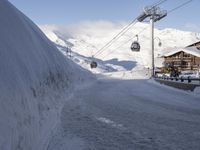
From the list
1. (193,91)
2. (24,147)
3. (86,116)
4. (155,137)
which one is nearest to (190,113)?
(86,116)

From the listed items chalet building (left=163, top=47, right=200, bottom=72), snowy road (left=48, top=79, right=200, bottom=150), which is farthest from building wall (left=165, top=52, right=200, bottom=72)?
snowy road (left=48, top=79, right=200, bottom=150)

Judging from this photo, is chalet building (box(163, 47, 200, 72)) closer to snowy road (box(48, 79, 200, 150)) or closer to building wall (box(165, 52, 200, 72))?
building wall (box(165, 52, 200, 72))

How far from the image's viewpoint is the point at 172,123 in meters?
11.3

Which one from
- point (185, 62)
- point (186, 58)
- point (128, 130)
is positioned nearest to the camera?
point (128, 130)

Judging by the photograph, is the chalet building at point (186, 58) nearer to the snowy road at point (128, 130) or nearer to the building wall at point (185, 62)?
the building wall at point (185, 62)

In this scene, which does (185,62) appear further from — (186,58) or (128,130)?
(128,130)

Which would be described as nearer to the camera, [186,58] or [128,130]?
[128,130]

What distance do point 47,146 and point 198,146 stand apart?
11.8ft

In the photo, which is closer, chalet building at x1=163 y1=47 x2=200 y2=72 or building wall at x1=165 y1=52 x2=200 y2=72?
chalet building at x1=163 y1=47 x2=200 y2=72

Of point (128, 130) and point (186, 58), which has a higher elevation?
point (186, 58)

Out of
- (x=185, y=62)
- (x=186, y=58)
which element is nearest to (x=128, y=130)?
(x=185, y=62)

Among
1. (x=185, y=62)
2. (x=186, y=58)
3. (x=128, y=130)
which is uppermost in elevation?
(x=186, y=58)

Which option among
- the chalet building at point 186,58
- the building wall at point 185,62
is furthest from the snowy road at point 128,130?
the building wall at point 185,62

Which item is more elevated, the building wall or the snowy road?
the building wall
